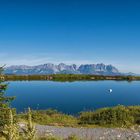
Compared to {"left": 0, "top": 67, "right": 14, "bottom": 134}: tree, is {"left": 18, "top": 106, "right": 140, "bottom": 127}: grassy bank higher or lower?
lower

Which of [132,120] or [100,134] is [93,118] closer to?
[132,120]

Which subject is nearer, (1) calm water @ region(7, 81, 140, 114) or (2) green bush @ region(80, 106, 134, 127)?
(2) green bush @ region(80, 106, 134, 127)

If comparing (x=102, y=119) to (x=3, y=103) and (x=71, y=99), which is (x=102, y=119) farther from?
(x=71, y=99)

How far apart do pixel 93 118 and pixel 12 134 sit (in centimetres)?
2714

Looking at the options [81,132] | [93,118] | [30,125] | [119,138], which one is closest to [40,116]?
[93,118]

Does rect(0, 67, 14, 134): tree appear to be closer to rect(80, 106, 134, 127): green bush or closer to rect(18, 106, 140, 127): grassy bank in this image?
rect(18, 106, 140, 127): grassy bank

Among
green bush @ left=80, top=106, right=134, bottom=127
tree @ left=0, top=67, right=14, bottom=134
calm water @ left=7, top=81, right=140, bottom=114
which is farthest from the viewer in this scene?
calm water @ left=7, top=81, right=140, bottom=114

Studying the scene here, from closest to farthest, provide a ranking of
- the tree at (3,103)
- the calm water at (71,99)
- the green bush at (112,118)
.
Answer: the tree at (3,103), the green bush at (112,118), the calm water at (71,99)

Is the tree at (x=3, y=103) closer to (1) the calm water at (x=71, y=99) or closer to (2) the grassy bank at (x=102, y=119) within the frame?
(2) the grassy bank at (x=102, y=119)

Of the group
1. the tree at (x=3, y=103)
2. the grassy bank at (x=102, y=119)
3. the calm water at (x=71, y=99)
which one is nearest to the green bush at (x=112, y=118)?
the grassy bank at (x=102, y=119)

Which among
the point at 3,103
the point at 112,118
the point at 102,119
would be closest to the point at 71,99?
the point at 102,119

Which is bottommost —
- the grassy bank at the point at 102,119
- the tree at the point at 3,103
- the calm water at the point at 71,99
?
the calm water at the point at 71,99

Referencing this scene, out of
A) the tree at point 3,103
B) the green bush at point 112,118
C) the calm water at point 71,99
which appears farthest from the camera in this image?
the calm water at point 71,99

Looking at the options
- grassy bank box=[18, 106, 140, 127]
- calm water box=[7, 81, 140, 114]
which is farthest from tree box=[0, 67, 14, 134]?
calm water box=[7, 81, 140, 114]
